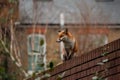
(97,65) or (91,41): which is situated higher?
(97,65)

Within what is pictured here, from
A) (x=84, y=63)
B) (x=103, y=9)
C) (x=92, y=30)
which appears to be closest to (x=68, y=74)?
(x=84, y=63)

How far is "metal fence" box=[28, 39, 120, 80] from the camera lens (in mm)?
5430

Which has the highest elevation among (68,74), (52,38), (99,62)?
(99,62)

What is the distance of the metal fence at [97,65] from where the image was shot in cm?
543

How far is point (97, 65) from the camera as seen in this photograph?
585 centimetres

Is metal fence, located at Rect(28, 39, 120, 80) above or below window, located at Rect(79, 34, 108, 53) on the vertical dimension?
above

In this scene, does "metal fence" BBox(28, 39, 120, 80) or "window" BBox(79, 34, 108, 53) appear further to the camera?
"window" BBox(79, 34, 108, 53)

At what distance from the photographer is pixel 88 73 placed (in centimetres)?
623

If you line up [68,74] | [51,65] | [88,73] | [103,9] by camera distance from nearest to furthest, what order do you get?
[51,65] < [88,73] < [68,74] < [103,9]

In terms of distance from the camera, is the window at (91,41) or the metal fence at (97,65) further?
the window at (91,41)

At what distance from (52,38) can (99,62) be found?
55.2 ft

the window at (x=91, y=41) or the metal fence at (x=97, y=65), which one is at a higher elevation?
the metal fence at (x=97, y=65)

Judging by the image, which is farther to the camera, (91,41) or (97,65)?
(91,41)

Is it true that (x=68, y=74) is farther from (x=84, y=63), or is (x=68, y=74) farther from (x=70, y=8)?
(x=70, y=8)
